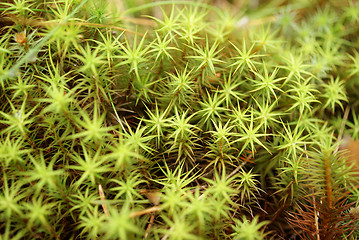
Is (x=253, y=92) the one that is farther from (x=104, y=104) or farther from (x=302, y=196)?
(x=104, y=104)

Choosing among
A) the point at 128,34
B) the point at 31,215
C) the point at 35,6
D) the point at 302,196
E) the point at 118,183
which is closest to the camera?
the point at 31,215

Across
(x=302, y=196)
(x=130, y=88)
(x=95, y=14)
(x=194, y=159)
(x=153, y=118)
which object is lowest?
(x=302, y=196)

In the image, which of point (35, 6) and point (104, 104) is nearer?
point (104, 104)

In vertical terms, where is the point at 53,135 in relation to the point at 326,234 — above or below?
above

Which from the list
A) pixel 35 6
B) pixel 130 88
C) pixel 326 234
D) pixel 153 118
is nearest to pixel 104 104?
pixel 130 88

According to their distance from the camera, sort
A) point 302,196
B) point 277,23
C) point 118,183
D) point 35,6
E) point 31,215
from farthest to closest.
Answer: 1. point 277,23
2. point 35,6
3. point 302,196
4. point 118,183
5. point 31,215

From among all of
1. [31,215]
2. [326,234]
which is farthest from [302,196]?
[31,215]
